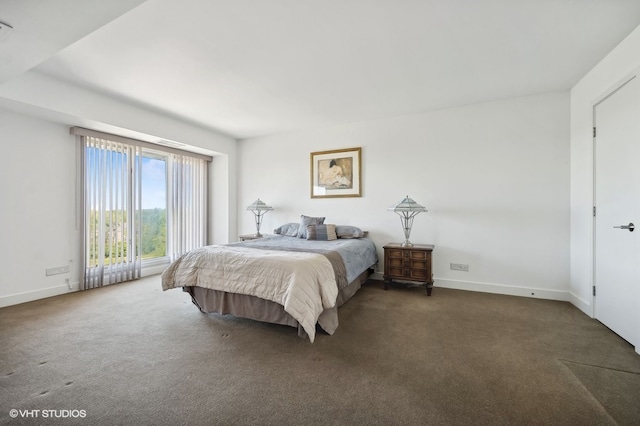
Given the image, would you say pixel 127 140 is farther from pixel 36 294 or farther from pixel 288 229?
pixel 288 229

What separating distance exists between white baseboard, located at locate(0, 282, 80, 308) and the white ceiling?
2542 mm

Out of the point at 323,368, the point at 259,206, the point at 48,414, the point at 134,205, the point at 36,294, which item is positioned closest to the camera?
the point at 48,414

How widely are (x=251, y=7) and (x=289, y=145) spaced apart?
316 centimetres

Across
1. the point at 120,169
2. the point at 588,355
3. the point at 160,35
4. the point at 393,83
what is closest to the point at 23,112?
the point at 120,169

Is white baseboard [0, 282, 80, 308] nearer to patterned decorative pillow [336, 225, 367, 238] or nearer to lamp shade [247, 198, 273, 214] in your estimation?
lamp shade [247, 198, 273, 214]

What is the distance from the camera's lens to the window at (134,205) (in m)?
3.78

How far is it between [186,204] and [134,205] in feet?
3.24

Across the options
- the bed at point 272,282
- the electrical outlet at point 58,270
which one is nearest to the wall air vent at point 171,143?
the electrical outlet at point 58,270

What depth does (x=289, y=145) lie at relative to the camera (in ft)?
16.6

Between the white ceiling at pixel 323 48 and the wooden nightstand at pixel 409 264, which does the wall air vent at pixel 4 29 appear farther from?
the wooden nightstand at pixel 409 264

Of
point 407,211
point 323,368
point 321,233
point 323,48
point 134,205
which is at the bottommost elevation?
point 323,368

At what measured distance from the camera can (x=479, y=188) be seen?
3.66 metres

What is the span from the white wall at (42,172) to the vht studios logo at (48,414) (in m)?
2.54

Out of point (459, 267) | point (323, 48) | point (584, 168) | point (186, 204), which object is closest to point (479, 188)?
point (584, 168)
